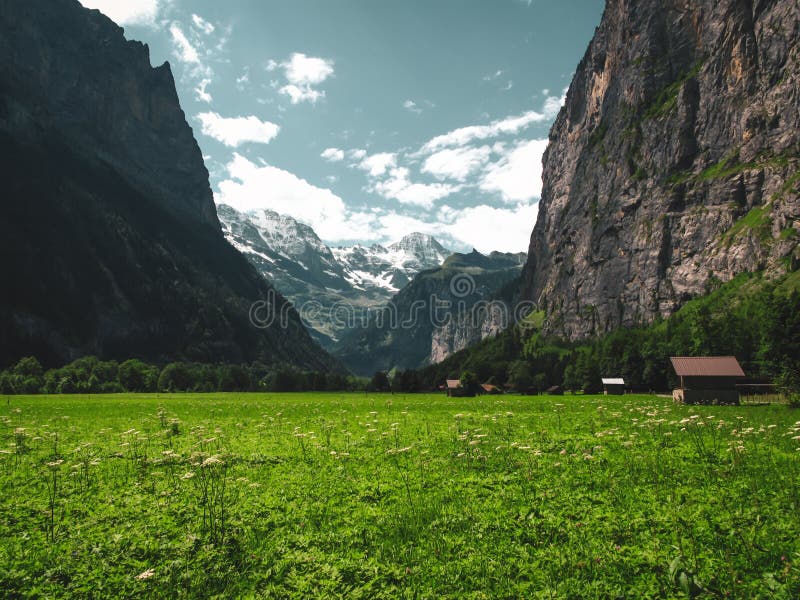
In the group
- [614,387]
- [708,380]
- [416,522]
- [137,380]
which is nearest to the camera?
[416,522]

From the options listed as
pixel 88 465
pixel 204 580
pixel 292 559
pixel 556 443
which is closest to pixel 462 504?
pixel 292 559

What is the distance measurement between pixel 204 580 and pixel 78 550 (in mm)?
3869

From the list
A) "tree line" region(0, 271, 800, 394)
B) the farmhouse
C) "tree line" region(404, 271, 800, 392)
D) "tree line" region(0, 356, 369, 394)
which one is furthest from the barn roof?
"tree line" region(0, 356, 369, 394)

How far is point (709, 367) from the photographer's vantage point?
2322 inches

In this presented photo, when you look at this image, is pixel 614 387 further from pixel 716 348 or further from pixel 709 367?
pixel 709 367

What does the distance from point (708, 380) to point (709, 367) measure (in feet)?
6.39

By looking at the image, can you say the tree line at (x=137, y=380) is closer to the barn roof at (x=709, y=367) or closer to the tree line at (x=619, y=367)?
the tree line at (x=619, y=367)

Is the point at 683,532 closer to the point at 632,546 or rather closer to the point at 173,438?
the point at 632,546

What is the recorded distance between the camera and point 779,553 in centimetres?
1056

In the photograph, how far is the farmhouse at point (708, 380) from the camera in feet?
182

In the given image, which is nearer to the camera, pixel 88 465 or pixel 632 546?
pixel 632 546

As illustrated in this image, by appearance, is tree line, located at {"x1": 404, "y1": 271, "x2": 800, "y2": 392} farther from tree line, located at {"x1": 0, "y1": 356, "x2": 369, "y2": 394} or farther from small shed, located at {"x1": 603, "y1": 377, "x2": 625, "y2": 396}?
tree line, located at {"x1": 0, "y1": 356, "x2": 369, "y2": 394}

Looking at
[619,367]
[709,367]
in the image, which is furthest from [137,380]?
[709,367]

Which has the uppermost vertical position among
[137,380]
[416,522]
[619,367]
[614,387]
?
[619,367]
